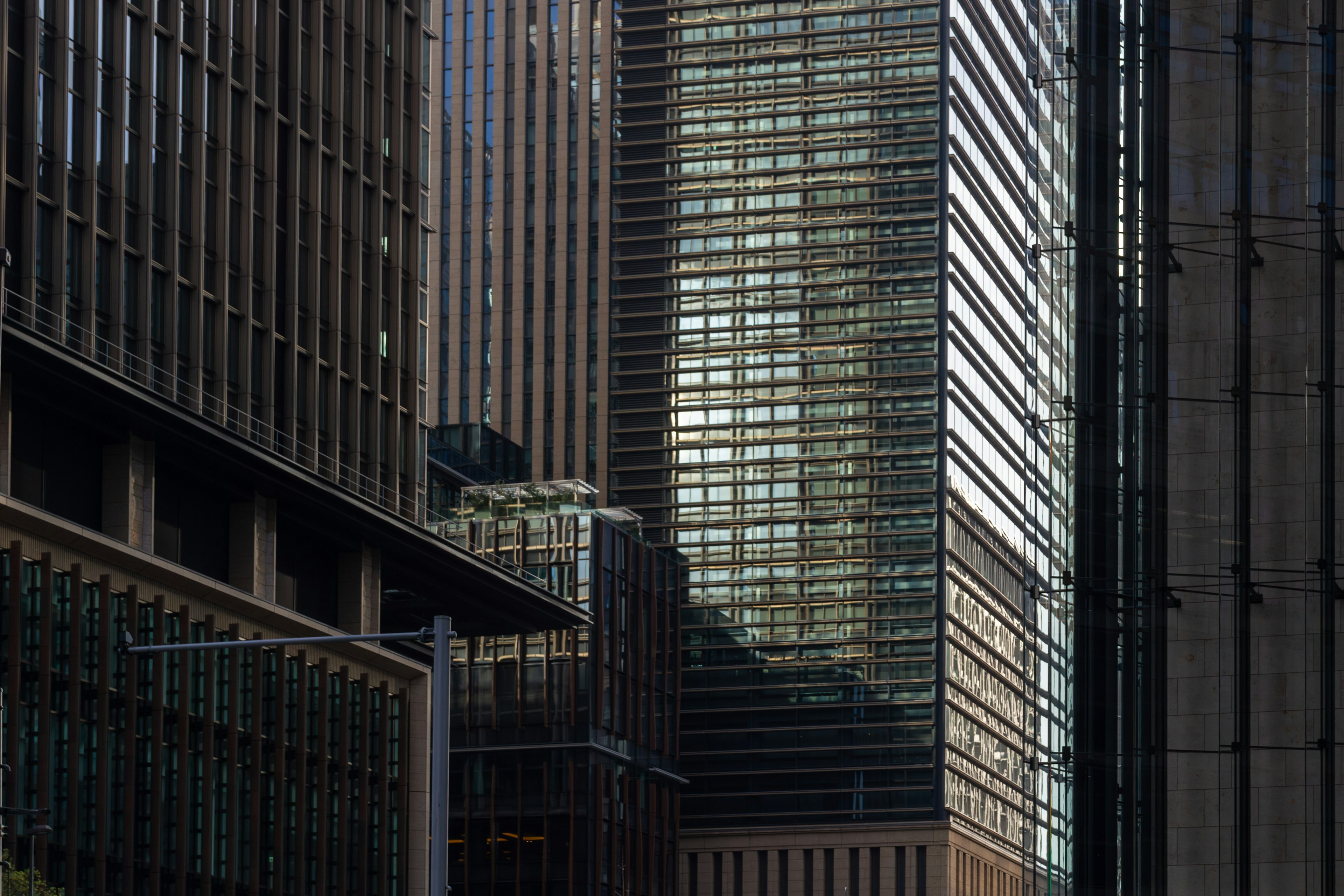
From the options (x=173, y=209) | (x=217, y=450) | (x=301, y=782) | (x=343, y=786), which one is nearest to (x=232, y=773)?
Answer: (x=301, y=782)

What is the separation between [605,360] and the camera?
174m

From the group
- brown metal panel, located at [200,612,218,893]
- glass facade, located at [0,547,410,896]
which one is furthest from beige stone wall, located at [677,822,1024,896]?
brown metal panel, located at [200,612,218,893]

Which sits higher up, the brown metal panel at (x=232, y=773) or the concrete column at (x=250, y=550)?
the concrete column at (x=250, y=550)

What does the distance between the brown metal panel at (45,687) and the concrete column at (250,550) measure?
12.2 metres

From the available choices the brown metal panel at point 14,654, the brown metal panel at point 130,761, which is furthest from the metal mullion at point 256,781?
the brown metal panel at point 14,654

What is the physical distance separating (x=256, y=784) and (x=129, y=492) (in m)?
12.6

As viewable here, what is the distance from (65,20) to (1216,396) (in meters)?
45.0

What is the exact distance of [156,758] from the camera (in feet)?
256

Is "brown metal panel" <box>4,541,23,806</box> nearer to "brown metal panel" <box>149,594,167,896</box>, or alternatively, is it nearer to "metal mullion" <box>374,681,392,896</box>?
"brown metal panel" <box>149,594,167,896</box>

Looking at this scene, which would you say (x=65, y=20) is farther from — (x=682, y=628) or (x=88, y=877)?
(x=682, y=628)

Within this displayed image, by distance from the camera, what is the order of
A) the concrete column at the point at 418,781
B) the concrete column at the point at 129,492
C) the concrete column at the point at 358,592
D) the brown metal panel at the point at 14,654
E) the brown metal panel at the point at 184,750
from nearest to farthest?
the brown metal panel at the point at 14,654, the concrete column at the point at 129,492, the brown metal panel at the point at 184,750, the concrete column at the point at 358,592, the concrete column at the point at 418,781

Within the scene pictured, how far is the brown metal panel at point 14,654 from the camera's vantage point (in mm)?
70500

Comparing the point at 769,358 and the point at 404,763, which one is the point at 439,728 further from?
the point at 769,358

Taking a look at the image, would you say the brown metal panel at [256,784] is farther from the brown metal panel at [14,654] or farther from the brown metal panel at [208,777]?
the brown metal panel at [14,654]
